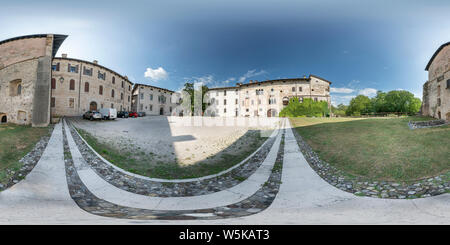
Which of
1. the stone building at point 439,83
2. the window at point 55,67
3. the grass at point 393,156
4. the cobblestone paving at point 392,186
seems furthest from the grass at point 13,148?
the stone building at point 439,83

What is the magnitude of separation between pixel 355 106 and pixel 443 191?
49.3 m

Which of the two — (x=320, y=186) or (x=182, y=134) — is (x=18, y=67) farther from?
(x=320, y=186)

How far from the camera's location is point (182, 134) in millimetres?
7539

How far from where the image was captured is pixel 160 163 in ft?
15.6

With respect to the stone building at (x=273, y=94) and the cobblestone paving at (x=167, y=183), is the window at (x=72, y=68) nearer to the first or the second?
the cobblestone paving at (x=167, y=183)

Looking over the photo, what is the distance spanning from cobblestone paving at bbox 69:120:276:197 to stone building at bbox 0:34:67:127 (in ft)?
22.5

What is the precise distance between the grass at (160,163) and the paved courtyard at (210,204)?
0.74 meters

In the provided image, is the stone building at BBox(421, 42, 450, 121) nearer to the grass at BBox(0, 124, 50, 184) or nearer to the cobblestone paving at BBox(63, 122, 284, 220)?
the cobblestone paving at BBox(63, 122, 284, 220)

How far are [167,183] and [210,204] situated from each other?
136cm

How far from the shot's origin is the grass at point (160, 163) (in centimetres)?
414

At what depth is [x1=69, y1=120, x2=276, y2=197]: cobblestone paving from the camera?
343cm

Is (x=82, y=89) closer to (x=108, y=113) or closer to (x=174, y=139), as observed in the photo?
(x=108, y=113)
